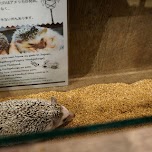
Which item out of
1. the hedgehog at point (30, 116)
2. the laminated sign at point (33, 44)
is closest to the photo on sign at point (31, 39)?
the laminated sign at point (33, 44)

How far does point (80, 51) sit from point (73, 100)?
201 mm

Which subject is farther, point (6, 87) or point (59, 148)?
point (6, 87)

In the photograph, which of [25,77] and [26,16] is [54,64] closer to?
[25,77]

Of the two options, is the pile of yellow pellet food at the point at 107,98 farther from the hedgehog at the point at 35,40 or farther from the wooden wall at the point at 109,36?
the hedgehog at the point at 35,40

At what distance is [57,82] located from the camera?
1.27 meters

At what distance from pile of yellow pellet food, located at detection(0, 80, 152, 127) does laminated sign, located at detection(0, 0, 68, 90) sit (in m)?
0.07

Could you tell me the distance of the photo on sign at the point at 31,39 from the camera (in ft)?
3.42

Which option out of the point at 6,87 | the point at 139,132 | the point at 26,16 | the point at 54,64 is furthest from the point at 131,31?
the point at 139,132

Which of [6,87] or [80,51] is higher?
[80,51]

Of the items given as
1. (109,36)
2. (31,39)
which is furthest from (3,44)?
(109,36)

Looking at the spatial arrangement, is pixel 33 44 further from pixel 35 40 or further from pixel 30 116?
pixel 30 116

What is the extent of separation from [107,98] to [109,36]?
0.25 metres

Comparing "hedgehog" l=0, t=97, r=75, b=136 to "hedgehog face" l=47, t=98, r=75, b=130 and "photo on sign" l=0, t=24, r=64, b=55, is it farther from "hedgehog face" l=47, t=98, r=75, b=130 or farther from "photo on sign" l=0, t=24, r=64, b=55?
"photo on sign" l=0, t=24, r=64, b=55

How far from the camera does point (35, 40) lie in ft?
3.52
